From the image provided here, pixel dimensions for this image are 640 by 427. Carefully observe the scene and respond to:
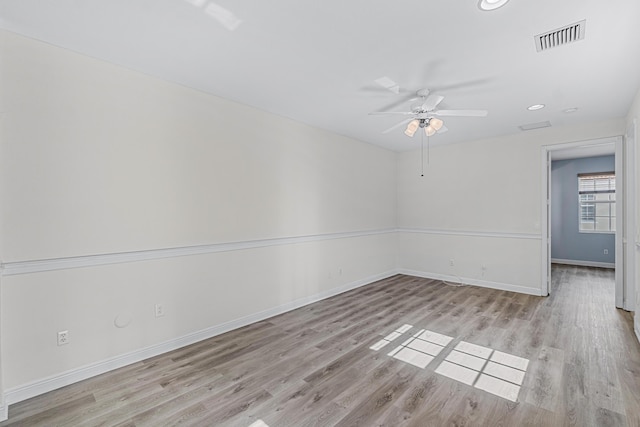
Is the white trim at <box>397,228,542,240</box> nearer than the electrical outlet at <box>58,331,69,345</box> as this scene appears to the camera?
No

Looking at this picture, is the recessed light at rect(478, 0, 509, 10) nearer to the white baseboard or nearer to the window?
the white baseboard

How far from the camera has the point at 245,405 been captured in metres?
2.08

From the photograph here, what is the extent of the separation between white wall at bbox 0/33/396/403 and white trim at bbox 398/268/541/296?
2.78m

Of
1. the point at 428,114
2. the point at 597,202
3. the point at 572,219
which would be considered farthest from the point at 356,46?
the point at 597,202

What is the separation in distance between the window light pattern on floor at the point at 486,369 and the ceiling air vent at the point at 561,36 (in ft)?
8.50

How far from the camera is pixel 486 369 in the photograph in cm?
251

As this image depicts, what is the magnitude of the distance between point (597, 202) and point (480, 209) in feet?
13.3

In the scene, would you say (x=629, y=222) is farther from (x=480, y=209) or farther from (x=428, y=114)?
(x=428, y=114)

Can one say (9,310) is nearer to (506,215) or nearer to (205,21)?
(205,21)

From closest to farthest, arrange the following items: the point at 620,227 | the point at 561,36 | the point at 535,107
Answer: the point at 561,36 < the point at 535,107 < the point at 620,227

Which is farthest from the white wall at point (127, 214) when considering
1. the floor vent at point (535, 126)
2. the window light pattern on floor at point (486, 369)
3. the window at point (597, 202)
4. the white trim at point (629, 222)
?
the window at point (597, 202)

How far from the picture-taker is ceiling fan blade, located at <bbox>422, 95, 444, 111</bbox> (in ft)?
9.05

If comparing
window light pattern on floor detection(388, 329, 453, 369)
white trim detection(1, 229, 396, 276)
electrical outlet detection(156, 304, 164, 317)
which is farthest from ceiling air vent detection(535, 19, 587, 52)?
electrical outlet detection(156, 304, 164, 317)

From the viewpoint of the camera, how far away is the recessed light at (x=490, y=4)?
1775 millimetres
